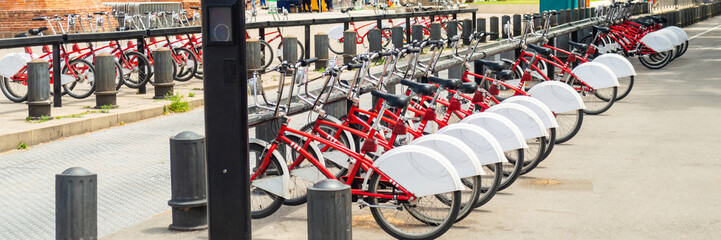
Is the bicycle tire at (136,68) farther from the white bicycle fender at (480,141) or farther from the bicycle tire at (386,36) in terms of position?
the bicycle tire at (386,36)

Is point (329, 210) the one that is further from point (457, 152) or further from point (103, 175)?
point (103, 175)

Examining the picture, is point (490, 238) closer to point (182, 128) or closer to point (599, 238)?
point (599, 238)

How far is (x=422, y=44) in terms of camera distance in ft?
29.8

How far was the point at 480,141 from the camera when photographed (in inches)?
282

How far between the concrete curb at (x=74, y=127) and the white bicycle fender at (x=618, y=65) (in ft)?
18.4

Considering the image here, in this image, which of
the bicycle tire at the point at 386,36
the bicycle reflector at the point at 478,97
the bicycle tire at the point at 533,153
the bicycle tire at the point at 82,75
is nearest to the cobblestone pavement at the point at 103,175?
the bicycle tire at the point at 82,75

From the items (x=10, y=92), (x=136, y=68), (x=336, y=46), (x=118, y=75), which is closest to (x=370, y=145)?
(x=118, y=75)

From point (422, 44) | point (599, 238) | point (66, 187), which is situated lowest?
point (599, 238)

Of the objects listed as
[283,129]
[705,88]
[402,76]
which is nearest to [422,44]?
[402,76]

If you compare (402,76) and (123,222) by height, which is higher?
(402,76)

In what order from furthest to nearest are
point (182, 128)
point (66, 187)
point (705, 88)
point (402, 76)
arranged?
point (705, 88) < point (182, 128) < point (402, 76) < point (66, 187)

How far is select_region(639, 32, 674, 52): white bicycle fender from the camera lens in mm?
18375

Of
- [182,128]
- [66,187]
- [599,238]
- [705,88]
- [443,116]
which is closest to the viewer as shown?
[66,187]

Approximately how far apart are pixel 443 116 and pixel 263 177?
7.31 ft
